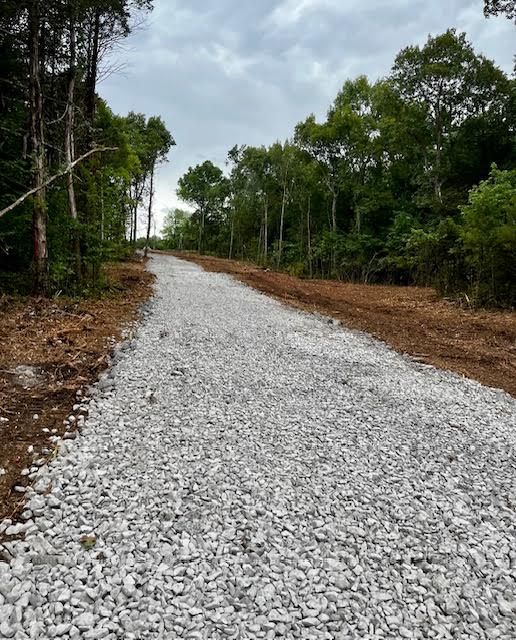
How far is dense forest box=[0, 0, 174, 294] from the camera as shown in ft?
27.7

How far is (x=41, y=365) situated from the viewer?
561cm

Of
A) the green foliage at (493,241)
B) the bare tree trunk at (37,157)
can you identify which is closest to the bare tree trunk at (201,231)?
the green foliage at (493,241)

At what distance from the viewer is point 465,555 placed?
2.67 meters

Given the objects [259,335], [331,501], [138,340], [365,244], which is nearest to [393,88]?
[365,244]

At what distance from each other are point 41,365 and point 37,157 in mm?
4968

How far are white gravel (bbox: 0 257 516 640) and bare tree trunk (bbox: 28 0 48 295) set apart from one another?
4.83 meters

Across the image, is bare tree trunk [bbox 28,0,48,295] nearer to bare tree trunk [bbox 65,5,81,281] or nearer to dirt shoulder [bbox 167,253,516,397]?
bare tree trunk [bbox 65,5,81,281]

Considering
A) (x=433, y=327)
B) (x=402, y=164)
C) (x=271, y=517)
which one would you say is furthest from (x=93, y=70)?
(x=402, y=164)

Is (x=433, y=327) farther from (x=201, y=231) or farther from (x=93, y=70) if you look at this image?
(x=201, y=231)

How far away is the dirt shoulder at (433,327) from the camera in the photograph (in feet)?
22.3

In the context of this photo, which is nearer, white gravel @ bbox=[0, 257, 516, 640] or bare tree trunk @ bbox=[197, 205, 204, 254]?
white gravel @ bbox=[0, 257, 516, 640]

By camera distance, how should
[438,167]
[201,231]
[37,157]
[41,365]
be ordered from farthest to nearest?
[201,231] < [438,167] < [37,157] < [41,365]

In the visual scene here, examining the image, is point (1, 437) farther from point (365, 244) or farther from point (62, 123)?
point (365, 244)

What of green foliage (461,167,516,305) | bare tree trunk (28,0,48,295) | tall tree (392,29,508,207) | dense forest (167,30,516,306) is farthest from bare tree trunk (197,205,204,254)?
bare tree trunk (28,0,48,295)
